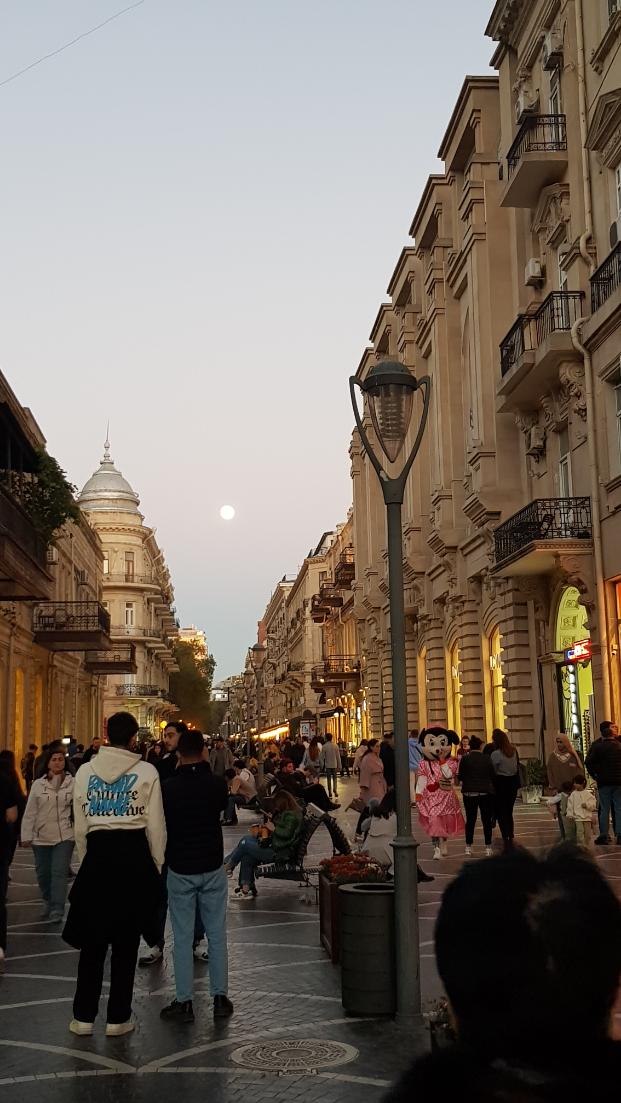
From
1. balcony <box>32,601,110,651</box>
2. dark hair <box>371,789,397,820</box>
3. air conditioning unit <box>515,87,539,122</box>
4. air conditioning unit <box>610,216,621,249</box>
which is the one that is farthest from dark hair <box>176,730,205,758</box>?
balcony <box>32,601,110,651</box>

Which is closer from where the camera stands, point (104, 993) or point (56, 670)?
point (104, 993)

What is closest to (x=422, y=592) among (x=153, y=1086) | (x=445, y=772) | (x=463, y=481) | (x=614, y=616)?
(x=463, y=481)

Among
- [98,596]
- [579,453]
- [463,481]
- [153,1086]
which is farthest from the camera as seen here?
[98,596]

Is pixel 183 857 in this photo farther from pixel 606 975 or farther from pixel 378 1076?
pixel 606 975

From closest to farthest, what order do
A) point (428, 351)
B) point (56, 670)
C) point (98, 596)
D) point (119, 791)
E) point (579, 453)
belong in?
point (119, 791), point (579, 453), point (428, 351), point (56, 670), point (98, 596)

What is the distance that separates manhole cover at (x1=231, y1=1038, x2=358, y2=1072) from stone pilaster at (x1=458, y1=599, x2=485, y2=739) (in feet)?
85.0

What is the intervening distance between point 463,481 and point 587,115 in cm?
1297

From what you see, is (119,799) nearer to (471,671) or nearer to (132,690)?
(471,671)

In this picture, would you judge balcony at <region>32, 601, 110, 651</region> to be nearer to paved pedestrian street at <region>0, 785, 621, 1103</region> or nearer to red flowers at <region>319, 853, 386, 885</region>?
red flowers at <region>319, 853, 386, 885</region>

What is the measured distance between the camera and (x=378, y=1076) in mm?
6270

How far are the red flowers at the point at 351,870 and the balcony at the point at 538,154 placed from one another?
18867 mm

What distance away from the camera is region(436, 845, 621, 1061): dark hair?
1.81 m

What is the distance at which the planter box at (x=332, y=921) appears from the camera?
370 inches

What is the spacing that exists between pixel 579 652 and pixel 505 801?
25.5 feet
